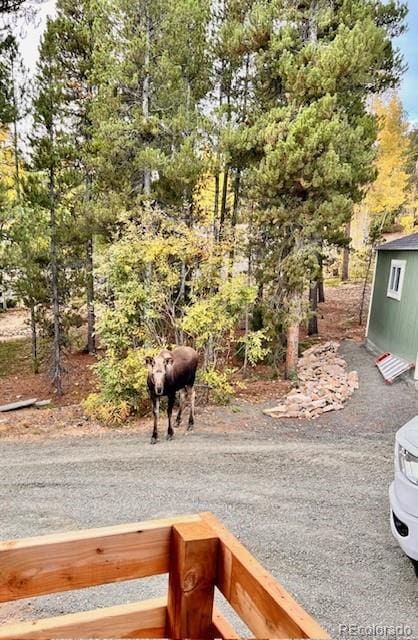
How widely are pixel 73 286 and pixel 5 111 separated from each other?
4.85 metres

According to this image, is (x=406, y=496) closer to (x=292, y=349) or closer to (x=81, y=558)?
(x=81, y=558)

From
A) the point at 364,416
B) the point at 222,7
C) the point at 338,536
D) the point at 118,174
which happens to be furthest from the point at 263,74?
the point at 338,536

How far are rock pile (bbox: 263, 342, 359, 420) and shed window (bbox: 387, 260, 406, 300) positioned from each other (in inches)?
85.8

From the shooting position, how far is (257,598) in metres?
1.16

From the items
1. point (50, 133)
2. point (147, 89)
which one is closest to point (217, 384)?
point (147, 89)

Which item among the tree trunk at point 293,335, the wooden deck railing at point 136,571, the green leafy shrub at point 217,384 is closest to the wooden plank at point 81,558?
the wooden deck railing at point 136,571

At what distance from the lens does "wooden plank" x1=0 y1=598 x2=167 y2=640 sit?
1322 millimetres

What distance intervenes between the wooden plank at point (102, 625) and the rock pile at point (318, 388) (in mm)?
6897

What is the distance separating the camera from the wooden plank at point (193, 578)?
1.34 meters

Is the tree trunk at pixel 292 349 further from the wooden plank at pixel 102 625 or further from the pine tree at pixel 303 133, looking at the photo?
the wooden plank at pixel 102 625

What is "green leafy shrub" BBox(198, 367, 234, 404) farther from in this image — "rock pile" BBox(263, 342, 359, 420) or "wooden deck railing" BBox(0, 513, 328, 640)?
"wooden deck railing" BBox(0, 513, 328, 640)

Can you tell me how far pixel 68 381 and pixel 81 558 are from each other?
12.2 meters

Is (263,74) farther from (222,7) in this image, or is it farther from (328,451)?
(328,451)

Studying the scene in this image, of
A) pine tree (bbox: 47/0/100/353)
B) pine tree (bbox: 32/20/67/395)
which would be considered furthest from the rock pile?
pine tree (bbox: 32/20/67/395)
